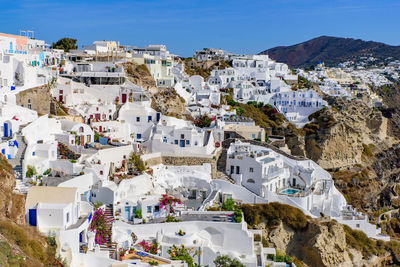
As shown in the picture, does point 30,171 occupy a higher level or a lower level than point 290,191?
higher

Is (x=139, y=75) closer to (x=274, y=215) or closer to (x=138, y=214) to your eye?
(x=274, y=215)

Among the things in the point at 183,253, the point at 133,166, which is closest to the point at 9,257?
the point at 183,253

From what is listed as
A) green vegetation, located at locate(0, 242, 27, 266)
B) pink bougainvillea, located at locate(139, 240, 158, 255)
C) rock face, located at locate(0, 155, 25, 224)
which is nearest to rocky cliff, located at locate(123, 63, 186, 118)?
pink bougainvillea, located at locate(139, 240, 158, 255)

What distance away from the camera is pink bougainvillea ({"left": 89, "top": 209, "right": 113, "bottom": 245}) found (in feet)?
65.0

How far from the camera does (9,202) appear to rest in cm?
1675

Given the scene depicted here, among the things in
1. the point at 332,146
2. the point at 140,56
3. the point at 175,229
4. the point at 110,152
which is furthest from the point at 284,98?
the point at 175,229

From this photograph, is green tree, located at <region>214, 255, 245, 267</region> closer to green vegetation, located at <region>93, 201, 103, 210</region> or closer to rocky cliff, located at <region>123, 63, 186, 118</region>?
green vegetation, located at <region>93, 201, 103, 210</region>

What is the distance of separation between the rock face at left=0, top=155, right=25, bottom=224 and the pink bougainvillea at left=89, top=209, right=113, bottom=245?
3.29 meters

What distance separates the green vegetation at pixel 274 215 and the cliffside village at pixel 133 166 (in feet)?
3.03

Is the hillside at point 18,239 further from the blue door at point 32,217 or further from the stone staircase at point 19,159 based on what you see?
the stone staircase at point 19,159

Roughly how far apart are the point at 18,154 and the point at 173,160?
34.8 feet

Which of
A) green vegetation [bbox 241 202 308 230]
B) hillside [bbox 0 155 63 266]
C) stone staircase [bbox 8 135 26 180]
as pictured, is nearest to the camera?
hillside [bbox 0 155 63 266]

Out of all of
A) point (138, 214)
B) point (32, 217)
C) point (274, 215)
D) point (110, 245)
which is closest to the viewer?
point (32, 217)

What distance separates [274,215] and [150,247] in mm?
9762
